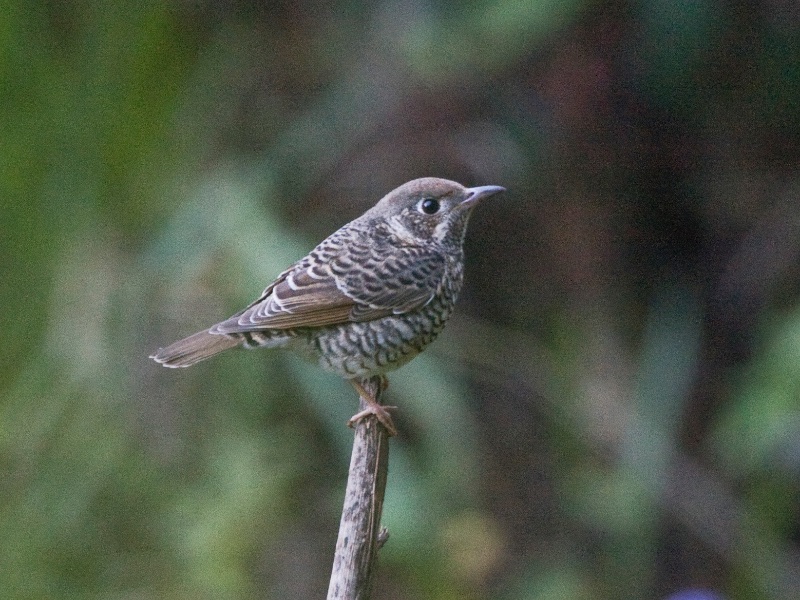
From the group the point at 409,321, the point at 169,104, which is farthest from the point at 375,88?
the point at 409,321

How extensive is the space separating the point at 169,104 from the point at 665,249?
2700mm

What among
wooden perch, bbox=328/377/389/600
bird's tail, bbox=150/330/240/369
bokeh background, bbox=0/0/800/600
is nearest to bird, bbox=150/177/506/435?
bird's tail, bbox=150/330/240/369

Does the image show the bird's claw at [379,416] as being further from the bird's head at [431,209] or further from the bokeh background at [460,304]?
the bokeh background at [460,304]

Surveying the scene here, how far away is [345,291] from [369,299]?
3.3 inches

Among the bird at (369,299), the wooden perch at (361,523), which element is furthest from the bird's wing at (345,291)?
the wooden perch at (361,523)

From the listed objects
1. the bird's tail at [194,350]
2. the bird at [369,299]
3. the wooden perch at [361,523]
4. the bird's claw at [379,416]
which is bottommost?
the wooden perch at [361,523]

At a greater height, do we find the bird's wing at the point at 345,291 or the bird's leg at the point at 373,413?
the bird's wing at the point at 345,291

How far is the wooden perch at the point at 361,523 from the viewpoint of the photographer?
8.27 feet

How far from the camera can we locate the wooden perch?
252 cm

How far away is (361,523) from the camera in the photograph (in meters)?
2.63

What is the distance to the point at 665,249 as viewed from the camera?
18.7ft

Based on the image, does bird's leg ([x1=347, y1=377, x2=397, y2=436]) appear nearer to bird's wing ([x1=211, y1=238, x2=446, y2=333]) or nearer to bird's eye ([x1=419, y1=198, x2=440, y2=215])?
bird's wing ([x1=211, y1=238, x2=446, y2=333])

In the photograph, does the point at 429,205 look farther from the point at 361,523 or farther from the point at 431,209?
the point at 361,523

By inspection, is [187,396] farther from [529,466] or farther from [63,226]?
[529,466]
